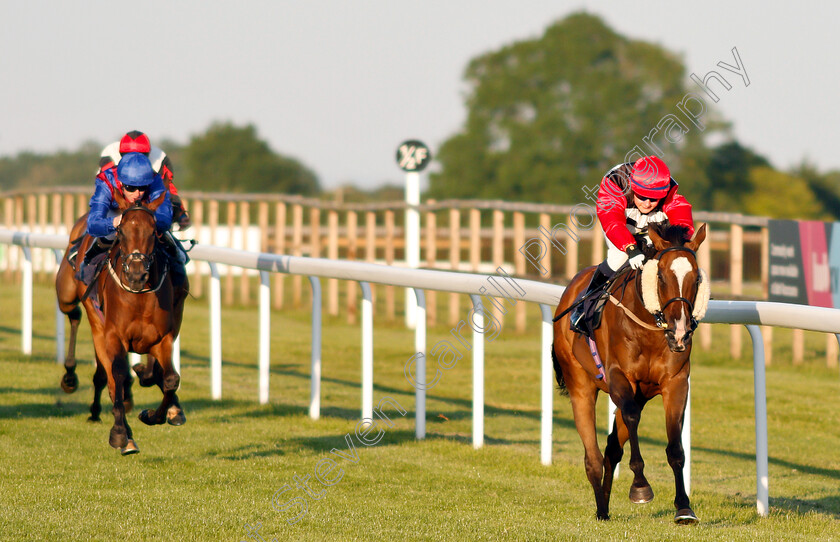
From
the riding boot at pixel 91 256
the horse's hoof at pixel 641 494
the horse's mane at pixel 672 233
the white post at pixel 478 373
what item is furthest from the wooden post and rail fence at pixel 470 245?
the horse's hoof at pixel 641 494

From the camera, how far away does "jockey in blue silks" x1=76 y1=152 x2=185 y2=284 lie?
6.06 meters

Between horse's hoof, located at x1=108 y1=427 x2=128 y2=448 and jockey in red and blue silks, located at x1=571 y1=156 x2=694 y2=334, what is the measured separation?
2419 millimetres

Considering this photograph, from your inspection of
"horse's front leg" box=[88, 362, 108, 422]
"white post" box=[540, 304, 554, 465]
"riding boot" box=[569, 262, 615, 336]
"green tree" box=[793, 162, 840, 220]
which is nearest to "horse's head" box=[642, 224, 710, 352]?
"riding boot" box=[569, 262, 615, 336]

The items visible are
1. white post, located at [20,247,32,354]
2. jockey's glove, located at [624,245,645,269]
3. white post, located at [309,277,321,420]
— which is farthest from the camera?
white post, located at [20,247,32,354]

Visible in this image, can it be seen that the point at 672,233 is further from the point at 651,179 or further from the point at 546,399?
the point at 546,399

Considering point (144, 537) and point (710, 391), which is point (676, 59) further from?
point (144, 537)

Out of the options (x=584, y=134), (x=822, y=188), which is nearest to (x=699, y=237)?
(x=584, y=134)

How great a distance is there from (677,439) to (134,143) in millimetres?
3724

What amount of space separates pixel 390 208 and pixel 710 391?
686cm

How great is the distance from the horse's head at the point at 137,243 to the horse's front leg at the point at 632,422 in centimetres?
248

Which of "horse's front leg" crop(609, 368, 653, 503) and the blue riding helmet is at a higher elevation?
the blue riding helmet

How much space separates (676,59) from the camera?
45.5 metres

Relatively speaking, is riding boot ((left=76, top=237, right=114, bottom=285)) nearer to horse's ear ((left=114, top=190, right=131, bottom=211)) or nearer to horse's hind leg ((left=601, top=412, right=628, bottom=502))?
horse's ear ((left=114, top=190, right=131, bottom=211))

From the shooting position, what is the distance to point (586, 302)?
4965 millimetres
